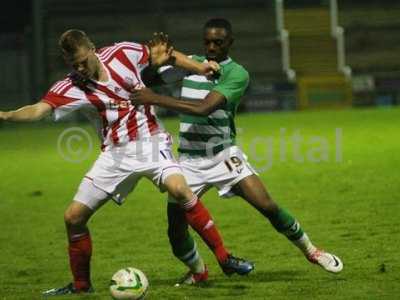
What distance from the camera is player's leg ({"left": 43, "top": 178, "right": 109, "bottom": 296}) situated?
7301 mm

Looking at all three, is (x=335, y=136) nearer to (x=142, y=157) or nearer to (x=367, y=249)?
(x=367, y=249)

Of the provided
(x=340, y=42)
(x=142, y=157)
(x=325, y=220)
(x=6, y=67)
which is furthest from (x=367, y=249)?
(x=340, y=42)

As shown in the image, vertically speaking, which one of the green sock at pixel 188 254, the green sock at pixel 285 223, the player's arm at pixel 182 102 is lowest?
the green sock at pixel 188 254

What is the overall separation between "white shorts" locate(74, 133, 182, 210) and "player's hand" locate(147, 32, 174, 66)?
54 centimetres

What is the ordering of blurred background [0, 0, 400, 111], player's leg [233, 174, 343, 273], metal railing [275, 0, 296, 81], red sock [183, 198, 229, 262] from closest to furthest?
red sock [183, 198, 229, 262] < player's leg [233, 174, 343, 273] < blurred background [0, 0, 400, 111] < metal railing [275, 0, 296, 81]

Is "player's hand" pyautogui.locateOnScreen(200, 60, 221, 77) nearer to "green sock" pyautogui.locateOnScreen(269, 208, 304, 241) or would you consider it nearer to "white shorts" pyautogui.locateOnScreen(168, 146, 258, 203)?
"white shorts" pyautogui.locateOnScreen(168, 146, 258, 203)

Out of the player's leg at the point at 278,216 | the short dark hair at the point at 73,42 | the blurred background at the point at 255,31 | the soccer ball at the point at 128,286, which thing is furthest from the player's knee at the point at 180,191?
the blurred background at the point at 255,31

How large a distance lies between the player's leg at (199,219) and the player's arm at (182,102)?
1.53 ft

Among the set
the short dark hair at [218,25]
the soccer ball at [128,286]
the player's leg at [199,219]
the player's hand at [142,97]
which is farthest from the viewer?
the short dark hair at [218,25]

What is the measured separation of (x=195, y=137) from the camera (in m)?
7.82

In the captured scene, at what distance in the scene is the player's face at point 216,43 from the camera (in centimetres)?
756

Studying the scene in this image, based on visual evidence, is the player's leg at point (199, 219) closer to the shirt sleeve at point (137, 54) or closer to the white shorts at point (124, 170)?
the white shorts at point (124, 170)

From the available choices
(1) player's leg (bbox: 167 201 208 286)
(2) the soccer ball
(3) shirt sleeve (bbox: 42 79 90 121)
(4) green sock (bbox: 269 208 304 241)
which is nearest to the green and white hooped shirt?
(1) player's leg (bbox: 167 201 208 286)

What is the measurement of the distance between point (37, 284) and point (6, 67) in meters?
22.5
